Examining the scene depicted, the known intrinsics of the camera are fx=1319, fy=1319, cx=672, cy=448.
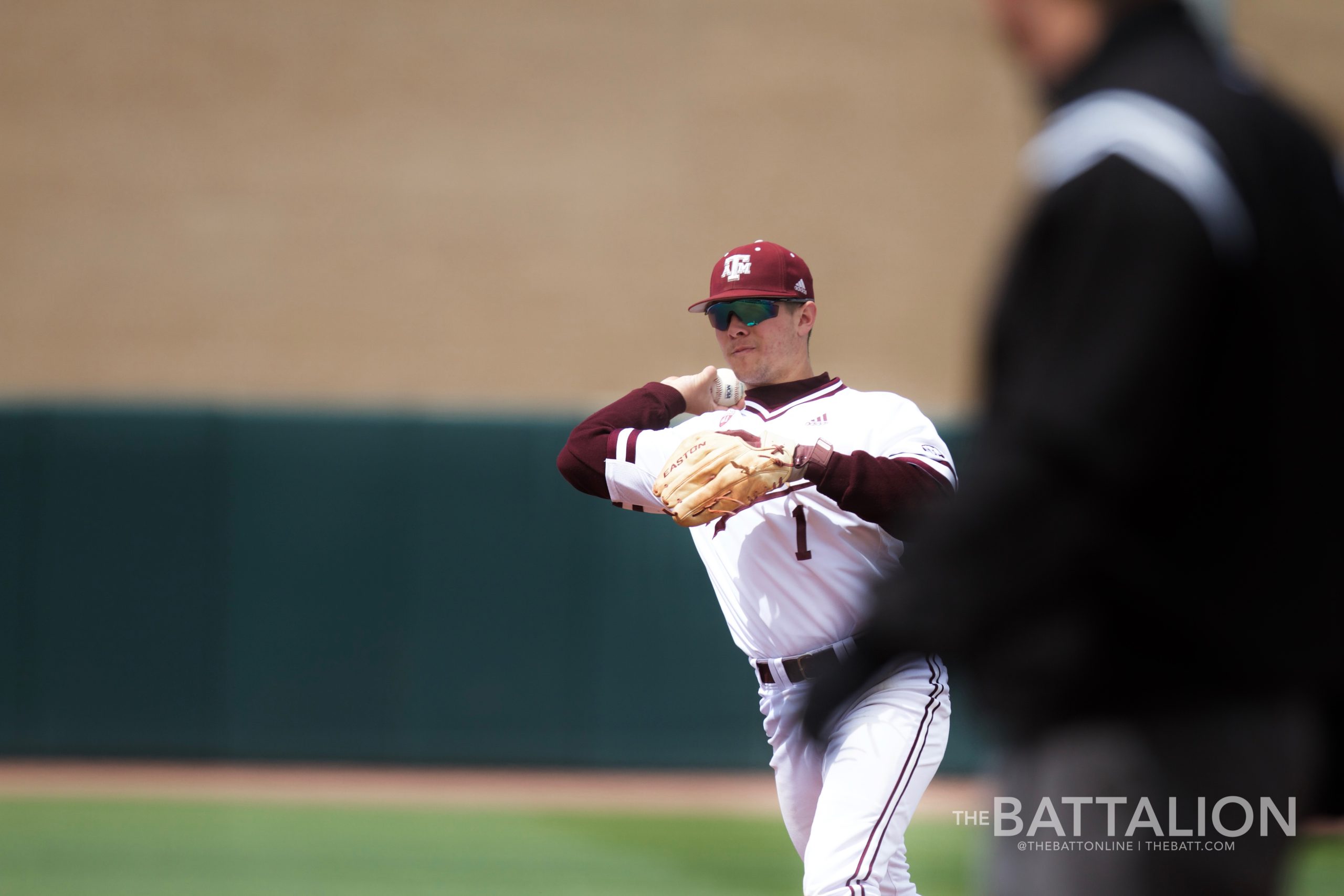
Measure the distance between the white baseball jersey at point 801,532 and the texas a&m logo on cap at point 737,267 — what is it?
424 millimetres

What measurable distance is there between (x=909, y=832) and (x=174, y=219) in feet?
23.2

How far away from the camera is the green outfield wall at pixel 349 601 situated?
8.20 meters

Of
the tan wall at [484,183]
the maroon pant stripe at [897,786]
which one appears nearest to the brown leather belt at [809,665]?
the maroon pant stripe at [897,786]

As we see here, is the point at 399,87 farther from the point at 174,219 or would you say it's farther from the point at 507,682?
the point at 507,682

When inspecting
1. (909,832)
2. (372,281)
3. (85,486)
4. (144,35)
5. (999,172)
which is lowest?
(909,832)

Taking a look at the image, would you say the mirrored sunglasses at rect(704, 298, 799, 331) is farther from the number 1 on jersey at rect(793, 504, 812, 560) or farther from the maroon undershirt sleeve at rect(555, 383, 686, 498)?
the number 1 on jersey at rect(793, 504, 812, 560)

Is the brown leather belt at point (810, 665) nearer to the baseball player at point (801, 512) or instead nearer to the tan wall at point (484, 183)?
the baseball player at point (801, 512)

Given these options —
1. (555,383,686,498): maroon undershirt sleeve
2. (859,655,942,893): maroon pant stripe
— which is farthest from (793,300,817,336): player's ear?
(859,655,942,893): maroon pant stripe

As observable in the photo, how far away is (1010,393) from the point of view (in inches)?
53.5

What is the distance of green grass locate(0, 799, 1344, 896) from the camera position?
18.1ft

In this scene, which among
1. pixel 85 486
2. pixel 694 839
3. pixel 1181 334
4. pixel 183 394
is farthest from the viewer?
pixel 183 394

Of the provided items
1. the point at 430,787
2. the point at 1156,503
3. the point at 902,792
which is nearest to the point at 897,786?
the point at 902,792

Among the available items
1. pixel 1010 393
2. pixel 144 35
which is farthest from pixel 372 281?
pixel 1010 393

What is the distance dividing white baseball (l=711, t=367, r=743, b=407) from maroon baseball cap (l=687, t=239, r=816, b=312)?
0.22 m
